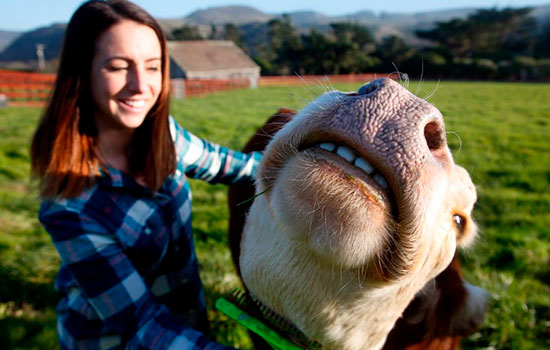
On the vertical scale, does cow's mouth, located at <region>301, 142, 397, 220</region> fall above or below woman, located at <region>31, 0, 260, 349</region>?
above

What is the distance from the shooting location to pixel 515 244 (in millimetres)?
4098

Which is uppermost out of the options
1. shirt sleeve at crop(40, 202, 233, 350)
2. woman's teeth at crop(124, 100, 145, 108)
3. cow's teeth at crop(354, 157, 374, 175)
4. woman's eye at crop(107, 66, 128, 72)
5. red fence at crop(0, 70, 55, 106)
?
woman's eye at crop(107, 66, 128, 72)

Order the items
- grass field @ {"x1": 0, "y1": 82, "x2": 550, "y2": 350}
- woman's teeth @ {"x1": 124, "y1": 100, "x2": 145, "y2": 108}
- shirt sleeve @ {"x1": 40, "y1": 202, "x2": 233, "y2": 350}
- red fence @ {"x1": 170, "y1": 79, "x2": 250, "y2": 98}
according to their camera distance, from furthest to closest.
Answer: red fence @ {"x1": 170, "y1": 79, "x2": 250, "y2": 98} → grass field @ {"x1": 0, "y1": 82, "x2": 550, "y2": 350} → woman's teeth @ {"x1": 124, "y1": 100, "x2": 145, "y2": 108} → shirt sleeve @ {"x1": 40, "y1": 202, "x2": 233, "y2": 350}

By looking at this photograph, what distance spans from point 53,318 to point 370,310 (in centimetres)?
263

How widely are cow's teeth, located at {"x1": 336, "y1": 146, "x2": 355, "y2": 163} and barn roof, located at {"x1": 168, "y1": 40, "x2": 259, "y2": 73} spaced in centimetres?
4396

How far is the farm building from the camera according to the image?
1716 inches

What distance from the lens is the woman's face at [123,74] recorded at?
202 cm

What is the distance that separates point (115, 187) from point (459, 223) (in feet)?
5.22

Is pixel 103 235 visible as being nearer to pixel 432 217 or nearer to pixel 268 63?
pixel 432 217

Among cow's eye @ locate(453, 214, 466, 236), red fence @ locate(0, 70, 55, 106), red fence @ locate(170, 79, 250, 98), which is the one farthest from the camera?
red fence @ locate(170, 79, 250, 98)

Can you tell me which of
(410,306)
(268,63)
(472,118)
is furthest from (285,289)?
(268,63)

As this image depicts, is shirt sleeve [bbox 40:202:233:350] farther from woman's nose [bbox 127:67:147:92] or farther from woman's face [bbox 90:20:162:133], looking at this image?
woman's nose [bbox 127:67:147:92]

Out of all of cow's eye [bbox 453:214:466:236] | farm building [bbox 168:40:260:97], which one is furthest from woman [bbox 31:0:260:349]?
farm building [bbox 168:40:260:97]

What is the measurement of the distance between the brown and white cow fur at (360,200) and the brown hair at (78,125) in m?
0.98
